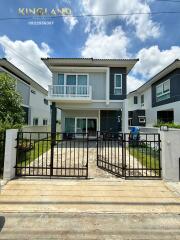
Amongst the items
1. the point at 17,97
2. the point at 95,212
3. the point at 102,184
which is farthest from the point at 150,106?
the point at 95,212

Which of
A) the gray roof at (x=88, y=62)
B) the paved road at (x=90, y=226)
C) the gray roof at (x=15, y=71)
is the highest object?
the gray roof at (x=88, y=62)

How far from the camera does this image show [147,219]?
333 centimetres

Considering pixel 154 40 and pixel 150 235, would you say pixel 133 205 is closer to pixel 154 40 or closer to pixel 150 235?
pixel 150 235

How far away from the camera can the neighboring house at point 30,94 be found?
1519 cm

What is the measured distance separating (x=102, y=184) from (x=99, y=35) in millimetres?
10363

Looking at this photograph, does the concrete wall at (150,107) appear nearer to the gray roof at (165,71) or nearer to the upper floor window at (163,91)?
the upper floor window at (163,91)

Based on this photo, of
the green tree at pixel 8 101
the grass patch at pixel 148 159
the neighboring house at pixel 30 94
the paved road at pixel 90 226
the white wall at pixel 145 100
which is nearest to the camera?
the paved road at pixel 90 226

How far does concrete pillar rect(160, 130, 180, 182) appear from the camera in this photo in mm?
5324

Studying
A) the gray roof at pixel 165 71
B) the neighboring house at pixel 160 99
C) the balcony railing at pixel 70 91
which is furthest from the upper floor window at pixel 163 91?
the balcony railing at pixel 70 91

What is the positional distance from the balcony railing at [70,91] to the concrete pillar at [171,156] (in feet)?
30.1

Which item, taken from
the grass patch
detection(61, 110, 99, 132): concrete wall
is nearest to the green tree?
the grass patch

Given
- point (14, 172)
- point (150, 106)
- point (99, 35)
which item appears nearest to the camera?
point (14, 172)

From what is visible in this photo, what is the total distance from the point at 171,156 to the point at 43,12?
9.16 meters

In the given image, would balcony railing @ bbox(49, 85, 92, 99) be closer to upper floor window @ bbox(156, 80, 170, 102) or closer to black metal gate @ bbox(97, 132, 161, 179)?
black metal gate @ bbox(97, 132, 161, 179)
